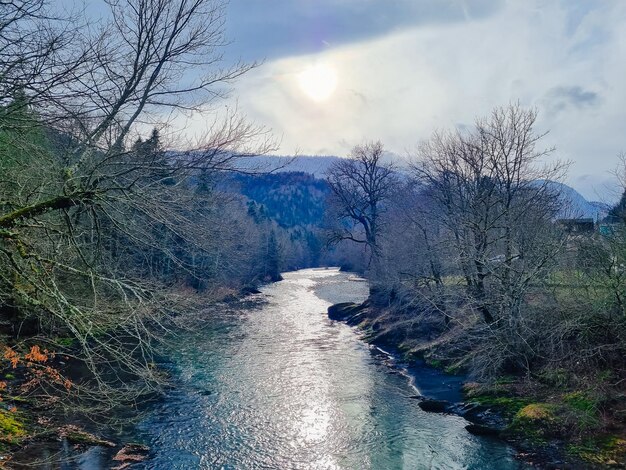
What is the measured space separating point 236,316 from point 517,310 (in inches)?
883

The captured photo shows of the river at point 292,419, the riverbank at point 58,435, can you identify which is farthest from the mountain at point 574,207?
the riverbank at point 58,435

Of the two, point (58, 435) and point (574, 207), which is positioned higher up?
point (574, 207)

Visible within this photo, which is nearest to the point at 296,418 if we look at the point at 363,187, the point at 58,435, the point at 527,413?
the point at 58,435

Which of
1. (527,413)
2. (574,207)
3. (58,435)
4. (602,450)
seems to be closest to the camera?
(602,450)

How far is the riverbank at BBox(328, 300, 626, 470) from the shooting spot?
Result: 12289 mm

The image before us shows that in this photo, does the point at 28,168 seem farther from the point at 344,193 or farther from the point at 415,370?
the point at 344,193

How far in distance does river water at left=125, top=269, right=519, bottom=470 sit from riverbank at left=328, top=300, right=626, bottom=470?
632 mm

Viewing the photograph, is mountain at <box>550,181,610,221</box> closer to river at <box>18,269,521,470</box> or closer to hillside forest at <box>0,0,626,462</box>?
hillside forest at <box>0,0,626,462</box>

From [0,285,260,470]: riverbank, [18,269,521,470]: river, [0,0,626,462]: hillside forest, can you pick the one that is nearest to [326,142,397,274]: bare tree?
[0,0,626,462]: hillside forest

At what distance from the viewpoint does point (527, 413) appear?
14.6 meters

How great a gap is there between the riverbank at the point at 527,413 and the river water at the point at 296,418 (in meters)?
0.63

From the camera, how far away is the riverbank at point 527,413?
12289 millimetres

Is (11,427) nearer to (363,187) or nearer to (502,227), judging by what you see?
(502,227)

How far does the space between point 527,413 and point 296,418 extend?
7.17m
